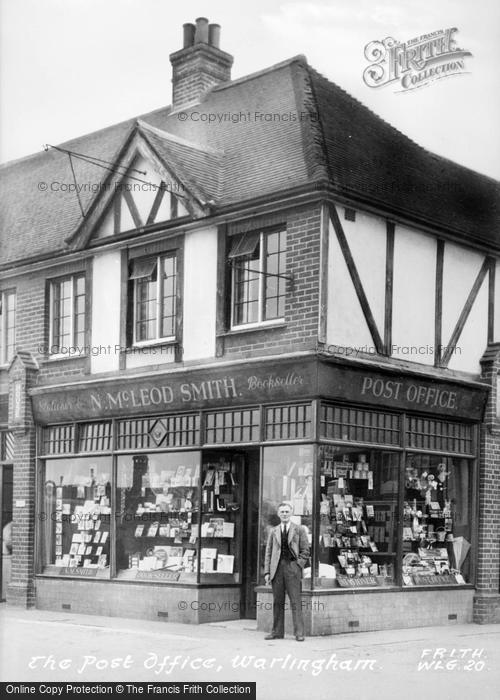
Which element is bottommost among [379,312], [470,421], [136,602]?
[136,602]

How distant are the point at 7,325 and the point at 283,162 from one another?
679cm

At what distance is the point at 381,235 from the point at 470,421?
341 centimetres

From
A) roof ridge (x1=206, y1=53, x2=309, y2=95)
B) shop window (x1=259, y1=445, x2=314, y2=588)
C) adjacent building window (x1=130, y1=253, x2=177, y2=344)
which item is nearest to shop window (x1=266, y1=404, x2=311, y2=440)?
shop window (x1=259, y1=445, x2=314, y2=588)

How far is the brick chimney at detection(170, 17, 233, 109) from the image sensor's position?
1983 centimetres

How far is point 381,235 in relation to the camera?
15898mm

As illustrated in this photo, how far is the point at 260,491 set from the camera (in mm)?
15164

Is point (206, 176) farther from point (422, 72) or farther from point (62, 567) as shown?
point (62, 567)

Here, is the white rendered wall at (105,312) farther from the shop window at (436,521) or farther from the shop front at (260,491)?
the shop window at (436,521)

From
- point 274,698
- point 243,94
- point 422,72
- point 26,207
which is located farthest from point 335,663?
point 26,207

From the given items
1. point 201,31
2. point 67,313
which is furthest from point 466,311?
point 201,31

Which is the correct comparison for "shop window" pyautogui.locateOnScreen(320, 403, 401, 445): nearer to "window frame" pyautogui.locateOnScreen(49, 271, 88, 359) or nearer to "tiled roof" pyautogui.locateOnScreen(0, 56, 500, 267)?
"tiled roof" pyautogui.locateOnScreen(0, 56, 500, 267)

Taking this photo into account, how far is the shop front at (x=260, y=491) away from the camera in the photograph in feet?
49.1

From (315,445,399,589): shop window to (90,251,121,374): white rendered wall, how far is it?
4465 millimetres

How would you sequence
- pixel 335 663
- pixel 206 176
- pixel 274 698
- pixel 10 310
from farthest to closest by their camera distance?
1. pixel 10 310
2. pixel 206 176
3. pixel 335 663
4. pixel 274 698
